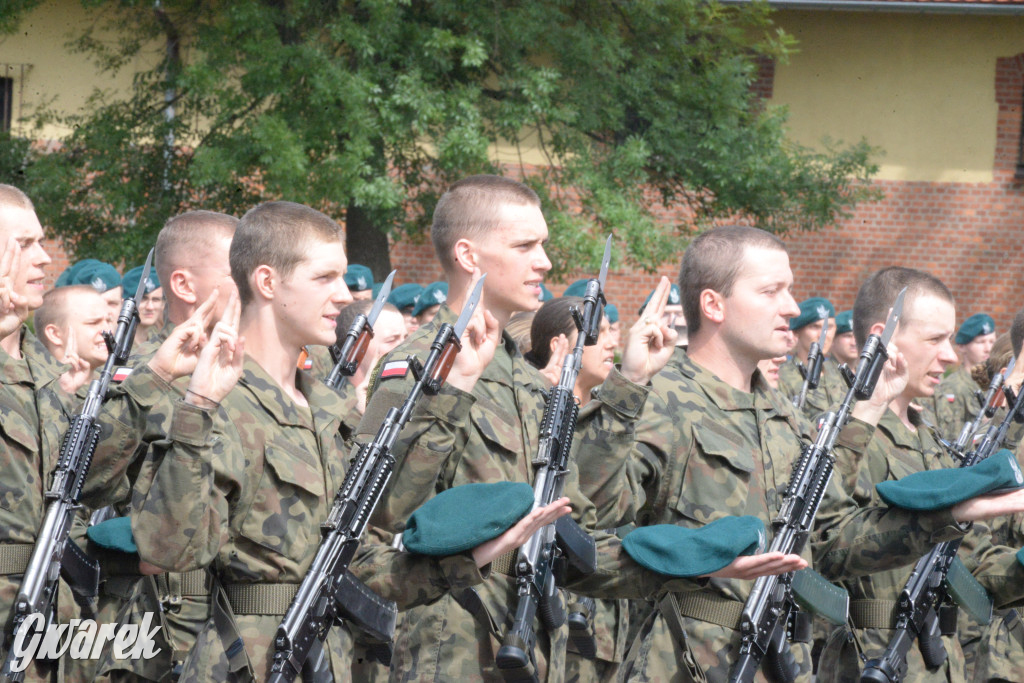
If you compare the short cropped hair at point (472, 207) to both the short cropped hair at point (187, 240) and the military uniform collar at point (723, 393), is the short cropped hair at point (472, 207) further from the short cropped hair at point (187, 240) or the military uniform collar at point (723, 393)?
the short cropped hair at point (187, 240)

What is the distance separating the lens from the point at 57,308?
6059 mm

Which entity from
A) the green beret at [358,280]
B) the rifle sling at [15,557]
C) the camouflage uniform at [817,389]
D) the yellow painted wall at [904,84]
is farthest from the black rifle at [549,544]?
the yellow painted wall at [904,84]

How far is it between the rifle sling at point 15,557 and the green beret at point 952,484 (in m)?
2.78

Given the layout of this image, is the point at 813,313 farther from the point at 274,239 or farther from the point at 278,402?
the point at 278,402

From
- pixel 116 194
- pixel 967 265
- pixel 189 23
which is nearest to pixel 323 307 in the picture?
pixel 116 194

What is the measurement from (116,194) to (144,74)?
150 cm

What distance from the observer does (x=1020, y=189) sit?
1709 centimetres

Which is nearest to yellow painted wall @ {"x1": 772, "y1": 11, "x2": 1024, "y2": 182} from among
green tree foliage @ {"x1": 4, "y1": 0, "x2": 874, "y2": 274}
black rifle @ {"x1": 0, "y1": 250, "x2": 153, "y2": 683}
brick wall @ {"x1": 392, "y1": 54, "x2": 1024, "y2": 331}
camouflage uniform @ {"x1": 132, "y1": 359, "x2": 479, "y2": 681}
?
brick wall @ {"x1": 392, "y1": 54, "x2": 1024, "y2": 331}

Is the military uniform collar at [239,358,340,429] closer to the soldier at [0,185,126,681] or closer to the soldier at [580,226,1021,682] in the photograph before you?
the soldier at [0,185,126,681]

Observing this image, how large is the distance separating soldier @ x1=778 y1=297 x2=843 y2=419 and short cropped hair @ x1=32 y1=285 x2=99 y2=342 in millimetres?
4834

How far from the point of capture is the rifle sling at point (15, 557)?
398 cm

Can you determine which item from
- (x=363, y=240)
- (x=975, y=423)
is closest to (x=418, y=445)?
(x=975, y=423)

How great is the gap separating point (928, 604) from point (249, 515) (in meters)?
2.75

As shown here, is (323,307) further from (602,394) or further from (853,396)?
(853,396)
